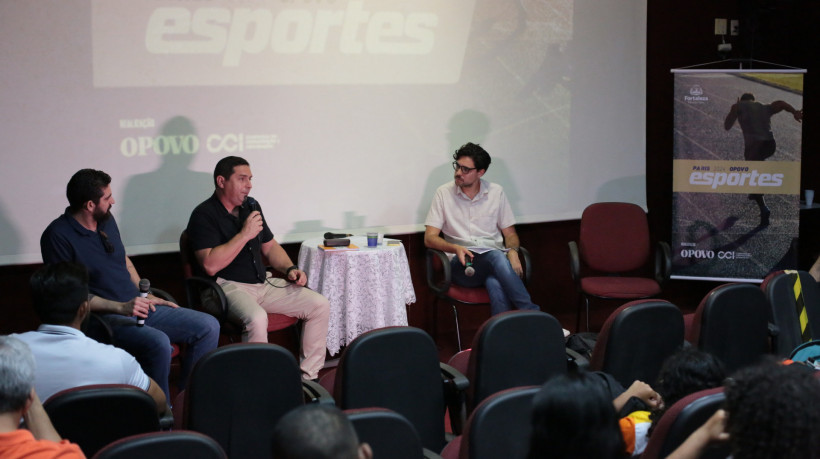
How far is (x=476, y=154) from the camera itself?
16.8ft

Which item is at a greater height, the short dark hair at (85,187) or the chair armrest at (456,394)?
the short dark hair at (85,187)

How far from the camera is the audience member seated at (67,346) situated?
2.63 meters

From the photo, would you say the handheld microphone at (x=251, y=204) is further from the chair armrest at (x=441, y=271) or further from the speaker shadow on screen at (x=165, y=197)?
the chair armrest at (x=441, y=271)

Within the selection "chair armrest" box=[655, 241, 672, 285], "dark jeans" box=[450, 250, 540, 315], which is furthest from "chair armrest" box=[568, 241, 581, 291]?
"chair armrest" box=[655, 241, 672, 285]

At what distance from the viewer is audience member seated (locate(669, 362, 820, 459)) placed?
61.6 inches

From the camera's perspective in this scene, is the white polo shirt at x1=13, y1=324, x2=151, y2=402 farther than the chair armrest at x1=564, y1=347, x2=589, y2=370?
No

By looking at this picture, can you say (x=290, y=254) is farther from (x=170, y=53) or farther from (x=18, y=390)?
(x=18, y=390)

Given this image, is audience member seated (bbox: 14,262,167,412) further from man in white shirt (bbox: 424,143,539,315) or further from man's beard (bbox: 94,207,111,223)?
man in white shirt (bbox: 424,143,539,315)

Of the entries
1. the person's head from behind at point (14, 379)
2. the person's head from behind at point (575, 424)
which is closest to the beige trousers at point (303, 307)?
the person's head from behind at point (14, 379)

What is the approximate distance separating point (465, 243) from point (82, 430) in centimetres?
322

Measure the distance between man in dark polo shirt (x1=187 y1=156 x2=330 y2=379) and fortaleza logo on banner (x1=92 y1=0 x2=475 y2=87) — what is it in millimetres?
746

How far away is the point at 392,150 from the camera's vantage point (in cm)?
528

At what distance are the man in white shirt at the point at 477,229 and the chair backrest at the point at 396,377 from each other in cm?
209

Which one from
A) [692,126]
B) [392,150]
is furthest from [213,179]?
[692,126]
